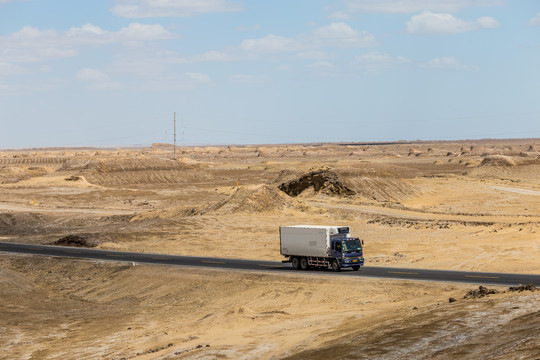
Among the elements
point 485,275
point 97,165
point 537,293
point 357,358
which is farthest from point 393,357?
point 97,165

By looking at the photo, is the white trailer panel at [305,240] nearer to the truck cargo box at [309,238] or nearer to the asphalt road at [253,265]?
the truck cargo box at [309,238]

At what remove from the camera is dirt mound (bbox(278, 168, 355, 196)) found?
95.9 m

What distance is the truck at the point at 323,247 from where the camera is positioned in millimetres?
43094

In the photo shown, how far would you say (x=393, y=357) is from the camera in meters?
23.0

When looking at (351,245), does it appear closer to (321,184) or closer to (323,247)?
(323,247)

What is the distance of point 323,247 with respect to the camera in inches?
1709

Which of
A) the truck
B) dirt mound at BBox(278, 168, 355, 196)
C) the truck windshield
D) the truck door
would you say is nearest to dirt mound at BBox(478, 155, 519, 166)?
dirt mound at BBox(278, 168, 355, 196)

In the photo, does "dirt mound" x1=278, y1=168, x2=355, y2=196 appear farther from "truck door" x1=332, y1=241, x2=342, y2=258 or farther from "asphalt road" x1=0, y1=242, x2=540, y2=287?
"truck door" x1=332, y1=241, x2=342, y2=258

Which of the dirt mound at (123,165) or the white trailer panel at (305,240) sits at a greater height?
the dirt mound at (123,165)

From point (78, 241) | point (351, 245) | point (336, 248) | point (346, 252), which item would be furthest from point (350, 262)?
point (78, 241)

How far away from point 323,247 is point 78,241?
29.4 metres

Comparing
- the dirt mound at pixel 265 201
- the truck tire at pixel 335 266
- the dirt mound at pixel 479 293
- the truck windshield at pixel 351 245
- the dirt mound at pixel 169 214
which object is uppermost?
the dirt mound at pixel 265 201

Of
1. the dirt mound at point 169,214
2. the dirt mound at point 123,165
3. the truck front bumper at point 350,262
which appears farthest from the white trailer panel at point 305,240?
the dirt mound at point 123,165

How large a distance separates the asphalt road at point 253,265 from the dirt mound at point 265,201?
22634 millimetres
